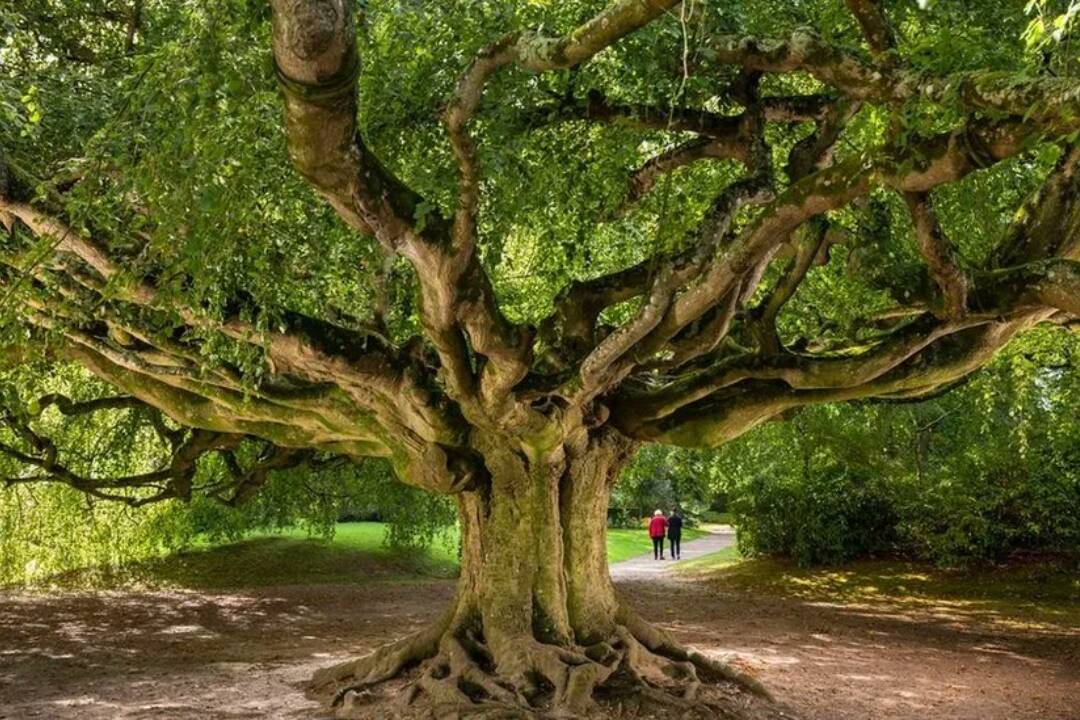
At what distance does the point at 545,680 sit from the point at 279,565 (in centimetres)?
1664

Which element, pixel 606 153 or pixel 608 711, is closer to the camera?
pixel 608 711

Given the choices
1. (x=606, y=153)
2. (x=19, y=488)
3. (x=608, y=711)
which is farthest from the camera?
(x=19, y=488)

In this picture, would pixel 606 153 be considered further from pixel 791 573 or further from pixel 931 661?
pixel 791 573

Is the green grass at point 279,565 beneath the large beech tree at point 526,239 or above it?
beneath

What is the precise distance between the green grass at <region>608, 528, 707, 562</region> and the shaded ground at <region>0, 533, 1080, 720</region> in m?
11.0

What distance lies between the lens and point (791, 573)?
21.6m

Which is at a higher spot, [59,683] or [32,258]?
[32,258]

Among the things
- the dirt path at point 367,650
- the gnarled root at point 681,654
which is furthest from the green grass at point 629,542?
the gnarled root at point 681,654

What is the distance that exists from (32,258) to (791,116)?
6.39 meters

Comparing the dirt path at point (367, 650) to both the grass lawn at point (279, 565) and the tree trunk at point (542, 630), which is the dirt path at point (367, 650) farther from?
the grass lawn at point (279, 565)

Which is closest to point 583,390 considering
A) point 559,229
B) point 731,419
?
point 731,419

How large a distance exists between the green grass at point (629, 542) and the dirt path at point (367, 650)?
12633 mm

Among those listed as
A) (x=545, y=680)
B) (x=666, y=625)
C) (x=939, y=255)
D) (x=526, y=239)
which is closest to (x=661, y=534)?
(x=666, y=625)

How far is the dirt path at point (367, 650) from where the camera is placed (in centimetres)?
916
